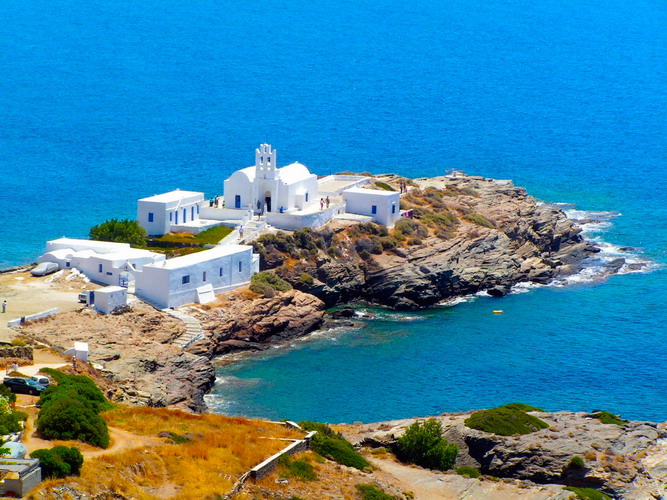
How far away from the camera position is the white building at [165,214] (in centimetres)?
9575

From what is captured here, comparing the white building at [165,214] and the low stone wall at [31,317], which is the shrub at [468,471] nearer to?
the low stone wall at [31,317]

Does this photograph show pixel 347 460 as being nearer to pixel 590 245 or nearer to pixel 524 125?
pixel 590 245

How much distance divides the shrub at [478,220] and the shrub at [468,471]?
52.2 meters

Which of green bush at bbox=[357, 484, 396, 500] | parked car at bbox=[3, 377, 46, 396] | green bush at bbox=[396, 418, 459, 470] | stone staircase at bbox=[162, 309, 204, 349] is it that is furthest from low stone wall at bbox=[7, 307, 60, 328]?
green bush at bbox=[357, 484, 396, 500]

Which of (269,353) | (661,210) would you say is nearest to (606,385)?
(269,353)

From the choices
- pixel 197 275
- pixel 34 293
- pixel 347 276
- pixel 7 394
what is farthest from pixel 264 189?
A: pixel 7 394

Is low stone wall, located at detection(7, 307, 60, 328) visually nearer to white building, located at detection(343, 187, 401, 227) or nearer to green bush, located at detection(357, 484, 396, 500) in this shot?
green bush, located at detection(357, 484, 396, 500)

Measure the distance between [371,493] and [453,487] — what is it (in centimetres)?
645

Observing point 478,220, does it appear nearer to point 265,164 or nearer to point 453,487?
point 265,164

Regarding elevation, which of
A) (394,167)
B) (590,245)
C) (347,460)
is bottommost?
(347,460)

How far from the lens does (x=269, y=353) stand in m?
83.9

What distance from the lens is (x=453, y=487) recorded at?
5575 centimetres

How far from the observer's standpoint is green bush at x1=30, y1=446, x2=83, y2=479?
43.4 meters

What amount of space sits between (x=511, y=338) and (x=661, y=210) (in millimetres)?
53622
